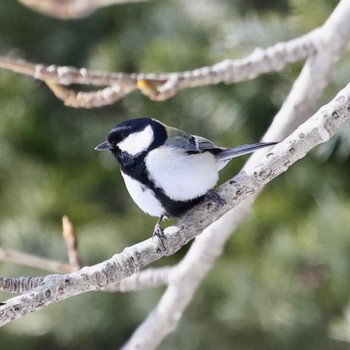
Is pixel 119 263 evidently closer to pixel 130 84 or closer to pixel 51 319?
pixel 130 84

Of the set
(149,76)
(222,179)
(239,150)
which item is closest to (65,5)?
(149,76)

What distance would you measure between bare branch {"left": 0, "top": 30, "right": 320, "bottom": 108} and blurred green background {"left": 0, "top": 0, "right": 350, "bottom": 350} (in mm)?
138

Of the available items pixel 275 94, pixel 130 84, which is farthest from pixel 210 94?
pixel 130 84

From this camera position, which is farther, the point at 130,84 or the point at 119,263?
the point at 130,84

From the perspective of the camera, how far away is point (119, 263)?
557 mm

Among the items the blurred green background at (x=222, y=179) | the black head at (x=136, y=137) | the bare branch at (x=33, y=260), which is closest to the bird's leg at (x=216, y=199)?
the black head at (x=136, y=137)

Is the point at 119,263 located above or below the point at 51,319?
above

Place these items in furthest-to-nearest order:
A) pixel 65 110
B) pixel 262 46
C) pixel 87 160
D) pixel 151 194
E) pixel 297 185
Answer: pixel 65 110
pixel 87 160
pixel 297 185
pixel 262 46
pixel 151 194

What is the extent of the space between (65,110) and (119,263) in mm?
848

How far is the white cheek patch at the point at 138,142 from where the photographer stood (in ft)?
2.43

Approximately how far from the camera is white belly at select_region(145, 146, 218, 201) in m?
0.70

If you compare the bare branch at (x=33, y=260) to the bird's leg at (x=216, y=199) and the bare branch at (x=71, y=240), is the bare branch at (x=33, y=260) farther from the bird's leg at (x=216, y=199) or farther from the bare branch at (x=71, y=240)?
the bird's leg at (x=216, y=199)

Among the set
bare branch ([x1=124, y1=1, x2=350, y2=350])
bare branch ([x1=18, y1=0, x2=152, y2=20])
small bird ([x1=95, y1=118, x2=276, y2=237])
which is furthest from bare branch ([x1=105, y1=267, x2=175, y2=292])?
bare branch ([x1=18, y1=0, x2=152, y2=20])

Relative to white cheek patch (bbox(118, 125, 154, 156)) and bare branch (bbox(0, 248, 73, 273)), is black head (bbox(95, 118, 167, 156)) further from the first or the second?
bare branch (bbox(0, 248, 73, 273))
